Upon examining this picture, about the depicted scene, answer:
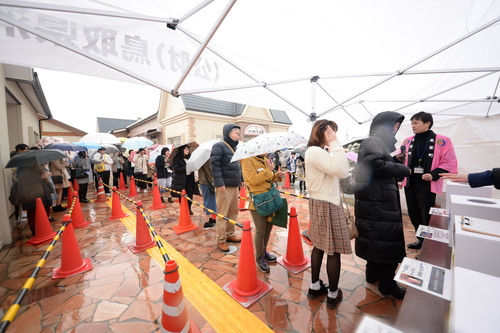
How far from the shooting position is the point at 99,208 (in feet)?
24.2

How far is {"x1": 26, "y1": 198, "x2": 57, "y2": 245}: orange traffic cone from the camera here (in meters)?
4.63

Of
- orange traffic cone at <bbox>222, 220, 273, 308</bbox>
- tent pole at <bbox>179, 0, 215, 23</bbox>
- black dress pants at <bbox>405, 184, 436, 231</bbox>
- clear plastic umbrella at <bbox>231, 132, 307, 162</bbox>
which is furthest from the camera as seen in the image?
black dress pants at <bbox>405, 184, 436, 231</bbox>

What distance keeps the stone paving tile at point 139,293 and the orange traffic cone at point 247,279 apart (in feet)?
0.37

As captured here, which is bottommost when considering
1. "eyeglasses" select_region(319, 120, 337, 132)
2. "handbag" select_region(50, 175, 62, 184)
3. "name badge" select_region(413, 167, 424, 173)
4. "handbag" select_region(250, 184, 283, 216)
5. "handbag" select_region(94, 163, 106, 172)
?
"handbag" select_region(250, 184, 283, 216)

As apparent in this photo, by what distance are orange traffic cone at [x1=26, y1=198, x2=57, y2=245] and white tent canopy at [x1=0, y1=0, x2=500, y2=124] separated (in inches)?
151

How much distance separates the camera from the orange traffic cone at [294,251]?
11.0 ft

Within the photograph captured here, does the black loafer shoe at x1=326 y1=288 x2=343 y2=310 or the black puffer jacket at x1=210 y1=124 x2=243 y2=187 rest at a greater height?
the black puffer jacket at x1=210 y1=124 x2=243 y2=187

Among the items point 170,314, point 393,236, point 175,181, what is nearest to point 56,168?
point 175,181

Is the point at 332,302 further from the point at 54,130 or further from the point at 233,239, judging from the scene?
the point at 54,130

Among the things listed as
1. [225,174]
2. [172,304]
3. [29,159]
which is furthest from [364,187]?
[29,159]

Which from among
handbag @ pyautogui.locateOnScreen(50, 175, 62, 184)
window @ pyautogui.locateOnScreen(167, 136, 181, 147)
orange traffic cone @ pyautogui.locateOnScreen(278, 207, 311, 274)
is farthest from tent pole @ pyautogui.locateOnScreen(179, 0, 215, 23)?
window @ pyautogui.locateOnScreen(167, 136, 181, 147)

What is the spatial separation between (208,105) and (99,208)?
10036 mm

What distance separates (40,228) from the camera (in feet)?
15.5

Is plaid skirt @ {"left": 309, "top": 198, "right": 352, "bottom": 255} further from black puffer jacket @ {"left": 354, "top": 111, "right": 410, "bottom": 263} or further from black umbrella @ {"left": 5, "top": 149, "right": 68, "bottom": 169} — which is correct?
black umbrella @ {"left": 5, "top": 149, "right": 68, "bottom": 169}
